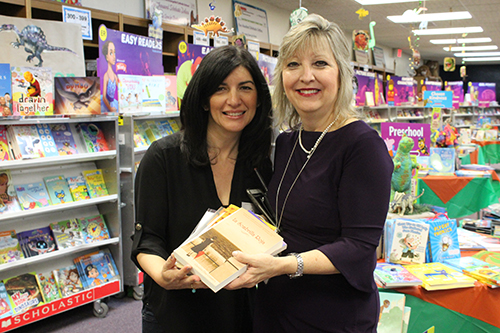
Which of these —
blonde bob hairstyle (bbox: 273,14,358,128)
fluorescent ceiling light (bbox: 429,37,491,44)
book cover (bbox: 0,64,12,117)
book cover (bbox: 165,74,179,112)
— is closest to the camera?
blonde bob hairstyle (bbox: 273,14,358,128)

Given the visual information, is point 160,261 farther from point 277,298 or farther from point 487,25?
point 487,25

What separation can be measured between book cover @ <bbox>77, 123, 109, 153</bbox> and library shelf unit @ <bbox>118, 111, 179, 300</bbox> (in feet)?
0.51

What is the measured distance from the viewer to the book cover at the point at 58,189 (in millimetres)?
3219

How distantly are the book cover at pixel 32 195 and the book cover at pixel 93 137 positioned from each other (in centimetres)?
49

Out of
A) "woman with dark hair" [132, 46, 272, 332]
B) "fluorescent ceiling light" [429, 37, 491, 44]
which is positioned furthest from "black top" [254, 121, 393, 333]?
"fluorescent ceiling light" [429, 37, 491, 44]

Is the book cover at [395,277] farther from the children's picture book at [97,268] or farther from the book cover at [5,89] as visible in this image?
the book cover at [5,89]

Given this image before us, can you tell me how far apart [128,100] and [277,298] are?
2841 mm

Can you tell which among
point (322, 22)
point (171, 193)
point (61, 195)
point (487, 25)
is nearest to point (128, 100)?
point (61, 195)

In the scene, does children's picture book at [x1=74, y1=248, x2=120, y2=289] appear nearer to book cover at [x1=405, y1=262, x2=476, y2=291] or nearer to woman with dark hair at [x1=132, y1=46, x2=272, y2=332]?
woman with dark hair at [x1=132, y1=46, x2=272, y2=332]

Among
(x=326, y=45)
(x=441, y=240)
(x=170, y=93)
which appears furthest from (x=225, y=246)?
(x=170, y=93)

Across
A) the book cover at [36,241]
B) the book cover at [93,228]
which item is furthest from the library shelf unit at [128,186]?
the book cover at [36,241]

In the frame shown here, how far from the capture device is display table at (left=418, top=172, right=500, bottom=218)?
4465mm

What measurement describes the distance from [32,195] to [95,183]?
530 millimetres

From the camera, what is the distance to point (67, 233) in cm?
334
